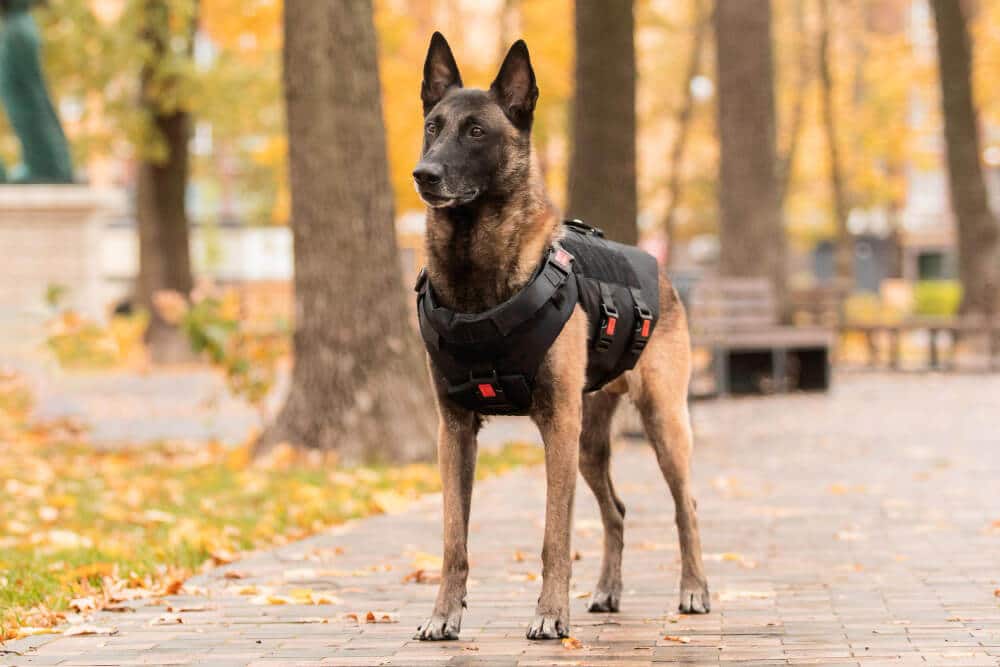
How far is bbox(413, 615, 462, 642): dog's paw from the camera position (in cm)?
536

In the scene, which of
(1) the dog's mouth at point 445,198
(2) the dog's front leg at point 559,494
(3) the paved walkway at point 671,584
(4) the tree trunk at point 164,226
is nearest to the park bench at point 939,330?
(3) the paved walkway at point 671,584

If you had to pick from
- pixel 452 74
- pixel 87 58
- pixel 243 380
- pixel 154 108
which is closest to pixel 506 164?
pixel 452 74

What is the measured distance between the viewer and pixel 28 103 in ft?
59.5

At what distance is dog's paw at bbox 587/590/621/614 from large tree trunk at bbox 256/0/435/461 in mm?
5631

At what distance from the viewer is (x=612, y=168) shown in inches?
550

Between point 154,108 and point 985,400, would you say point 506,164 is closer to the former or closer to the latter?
point 985,400

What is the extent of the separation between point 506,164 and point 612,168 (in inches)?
344

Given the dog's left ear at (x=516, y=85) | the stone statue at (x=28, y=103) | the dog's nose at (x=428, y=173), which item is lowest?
the dog's nose at (x=428, y=173)

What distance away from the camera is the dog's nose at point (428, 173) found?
5.03 meters

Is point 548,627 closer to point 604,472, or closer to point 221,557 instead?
point 604,472

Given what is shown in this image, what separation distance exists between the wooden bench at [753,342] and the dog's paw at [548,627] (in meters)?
12.7

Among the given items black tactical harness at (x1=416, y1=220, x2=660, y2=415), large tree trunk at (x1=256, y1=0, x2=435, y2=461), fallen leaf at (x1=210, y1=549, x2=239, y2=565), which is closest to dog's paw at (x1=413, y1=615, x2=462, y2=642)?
black tactical harness at (x1=416, y1=220, x2=660, y2=415)

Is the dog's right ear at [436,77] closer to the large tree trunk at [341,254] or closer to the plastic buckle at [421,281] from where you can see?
the plastic buckle at [421,281]

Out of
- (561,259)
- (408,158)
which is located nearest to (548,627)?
(561,259)
